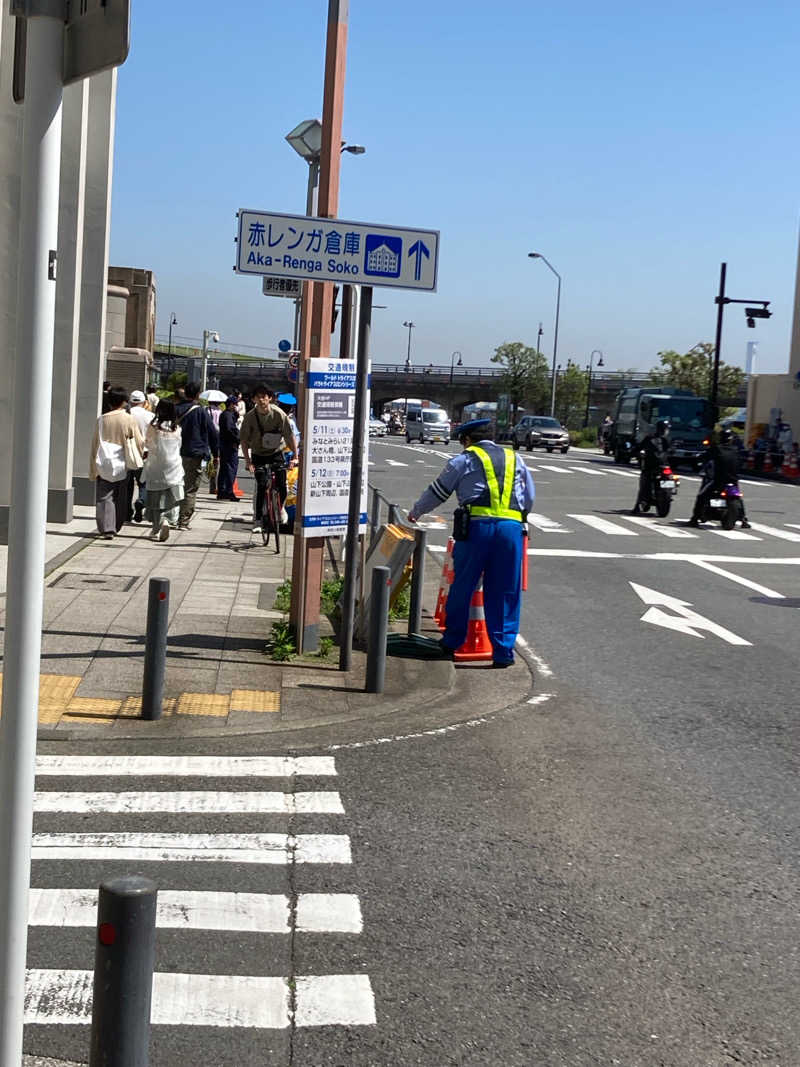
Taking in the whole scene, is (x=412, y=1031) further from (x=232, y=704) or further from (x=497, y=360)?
(x=497, y=360)

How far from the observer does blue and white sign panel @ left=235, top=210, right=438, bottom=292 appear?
349 inches

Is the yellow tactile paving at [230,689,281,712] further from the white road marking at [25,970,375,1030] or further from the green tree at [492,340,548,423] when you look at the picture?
the green tree at [492,340,548,423]

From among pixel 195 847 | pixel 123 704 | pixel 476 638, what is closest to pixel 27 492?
pixel 195 847

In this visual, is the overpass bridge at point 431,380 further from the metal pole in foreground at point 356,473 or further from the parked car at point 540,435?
the metal pole in foreground at point 356,473

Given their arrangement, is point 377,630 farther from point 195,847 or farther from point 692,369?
point 692,369

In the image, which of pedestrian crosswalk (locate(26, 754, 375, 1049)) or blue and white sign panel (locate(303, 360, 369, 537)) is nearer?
pedestrian crosswalk (locate(26, 754, 375, 1049))

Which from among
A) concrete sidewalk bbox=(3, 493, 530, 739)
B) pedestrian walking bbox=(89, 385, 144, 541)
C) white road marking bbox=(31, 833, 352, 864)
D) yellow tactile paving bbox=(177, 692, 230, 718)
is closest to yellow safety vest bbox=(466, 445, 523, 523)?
concrete sidewalk bbox=(3, 493, 530, 739)

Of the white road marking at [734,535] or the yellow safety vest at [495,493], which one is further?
the white road marking at [734,535]

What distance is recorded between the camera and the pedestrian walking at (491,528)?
9930 millimetres

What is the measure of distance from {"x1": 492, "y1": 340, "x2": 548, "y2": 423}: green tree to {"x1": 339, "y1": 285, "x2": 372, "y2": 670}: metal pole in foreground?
10594 centimetres

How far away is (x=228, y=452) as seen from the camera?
78.8 feet

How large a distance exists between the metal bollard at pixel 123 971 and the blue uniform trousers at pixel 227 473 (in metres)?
21.4

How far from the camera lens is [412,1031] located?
3959 millimetres

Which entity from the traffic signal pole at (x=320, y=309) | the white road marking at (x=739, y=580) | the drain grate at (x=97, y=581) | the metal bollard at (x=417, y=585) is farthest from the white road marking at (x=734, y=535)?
the traffic signal pole at (x=320, y=309)
